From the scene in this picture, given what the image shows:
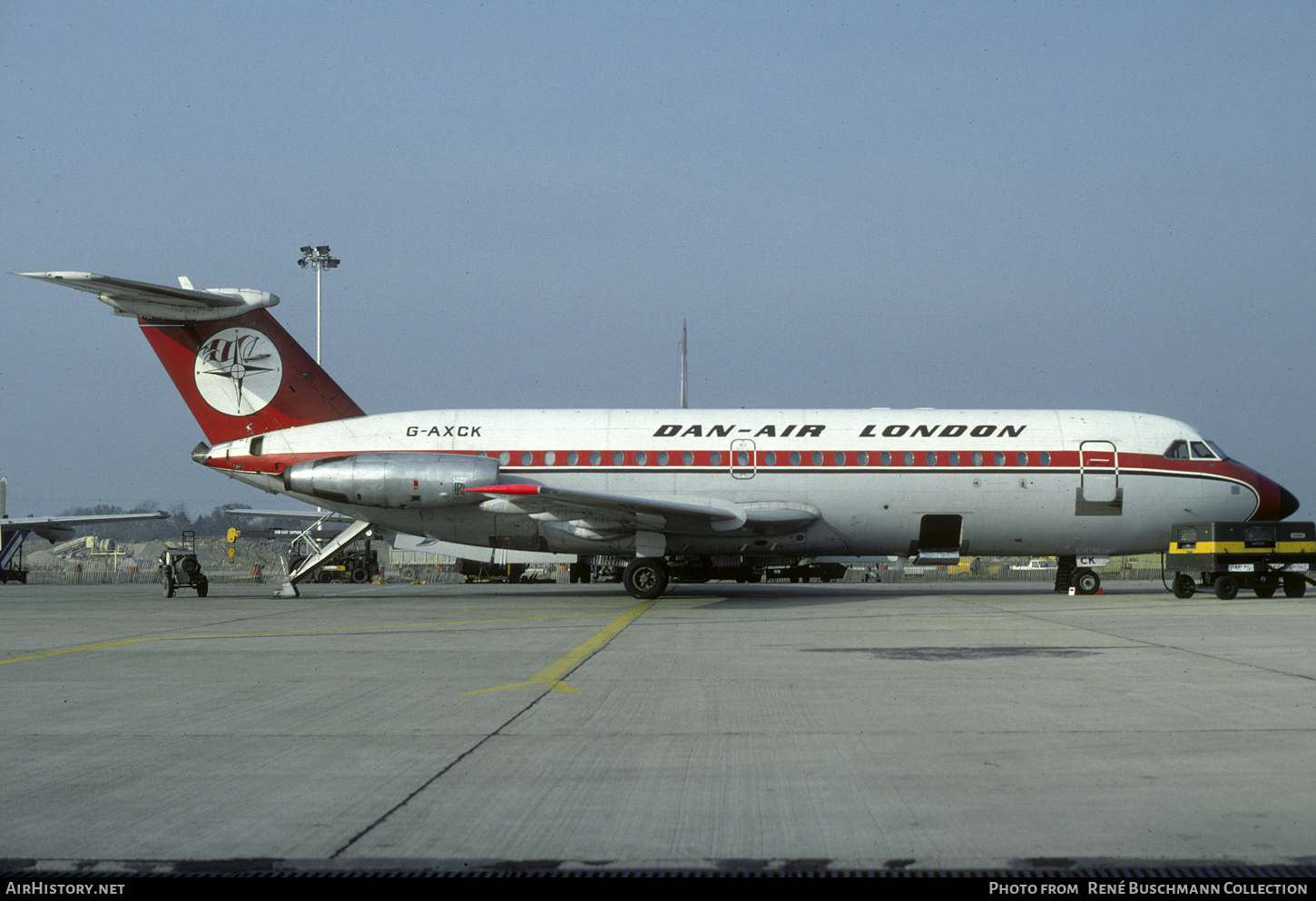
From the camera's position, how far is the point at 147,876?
4.36m

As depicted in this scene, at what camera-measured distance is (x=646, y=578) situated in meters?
23.0

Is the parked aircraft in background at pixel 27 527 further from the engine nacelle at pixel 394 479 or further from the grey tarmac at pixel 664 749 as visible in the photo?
the grey tarmac at pixel 664 749

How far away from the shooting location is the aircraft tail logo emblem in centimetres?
2367

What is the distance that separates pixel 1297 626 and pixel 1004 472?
8.65 metres

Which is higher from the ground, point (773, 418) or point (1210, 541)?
point (773, 418)

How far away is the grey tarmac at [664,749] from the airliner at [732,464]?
28.7 feet

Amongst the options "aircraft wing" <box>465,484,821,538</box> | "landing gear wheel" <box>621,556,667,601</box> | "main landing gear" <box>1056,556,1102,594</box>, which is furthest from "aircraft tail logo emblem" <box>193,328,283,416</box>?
"main landing gear" <box>1056,556,1102,594</box>

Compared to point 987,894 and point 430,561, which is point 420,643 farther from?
point 430,561

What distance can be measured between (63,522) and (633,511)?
36.1 metres

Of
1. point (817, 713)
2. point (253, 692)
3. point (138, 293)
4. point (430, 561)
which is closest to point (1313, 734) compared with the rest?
point (817, 713)

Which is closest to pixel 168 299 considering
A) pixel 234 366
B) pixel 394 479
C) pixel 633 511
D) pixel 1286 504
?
pixel 234 366

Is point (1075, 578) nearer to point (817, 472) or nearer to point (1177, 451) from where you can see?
point (1177, 451)

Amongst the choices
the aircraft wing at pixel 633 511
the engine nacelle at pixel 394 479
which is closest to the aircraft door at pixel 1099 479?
the aircraft wing at pixel 633 511

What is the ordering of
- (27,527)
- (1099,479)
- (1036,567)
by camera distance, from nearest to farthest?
(1099,479), (27,527), (1036,567)
